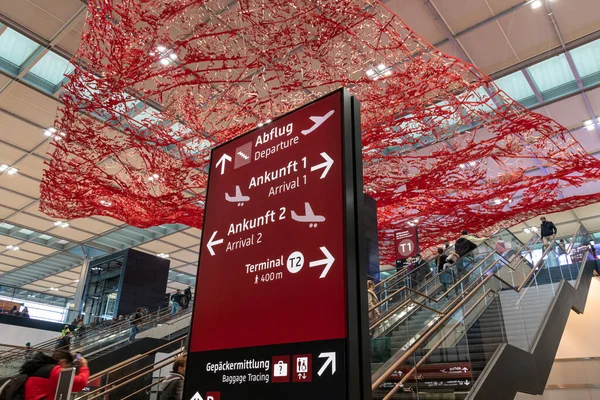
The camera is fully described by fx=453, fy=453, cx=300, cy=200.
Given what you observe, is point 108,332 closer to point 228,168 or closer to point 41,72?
point 41,72

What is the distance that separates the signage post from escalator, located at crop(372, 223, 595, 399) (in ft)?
5.50

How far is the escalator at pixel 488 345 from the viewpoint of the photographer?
181 inches

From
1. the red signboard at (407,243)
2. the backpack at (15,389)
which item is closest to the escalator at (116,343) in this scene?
the backpack at (15,389)

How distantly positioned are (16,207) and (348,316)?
2057 cm

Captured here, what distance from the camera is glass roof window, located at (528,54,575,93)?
412 inches

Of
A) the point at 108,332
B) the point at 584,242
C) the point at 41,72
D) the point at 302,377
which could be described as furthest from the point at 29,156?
the point at 584,242

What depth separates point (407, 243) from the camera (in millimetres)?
13125

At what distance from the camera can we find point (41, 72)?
37.0 ft

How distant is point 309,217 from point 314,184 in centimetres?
16

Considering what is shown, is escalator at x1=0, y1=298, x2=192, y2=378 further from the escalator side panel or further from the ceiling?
the escalator side panel

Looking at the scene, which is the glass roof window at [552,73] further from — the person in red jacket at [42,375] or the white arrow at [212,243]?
the person in red jacket at [42,375]

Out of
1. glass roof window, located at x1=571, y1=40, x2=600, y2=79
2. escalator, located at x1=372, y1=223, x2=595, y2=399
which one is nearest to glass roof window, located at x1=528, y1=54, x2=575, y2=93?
glass roof window, located at x1=571, y1=40, x2=600, y2=79

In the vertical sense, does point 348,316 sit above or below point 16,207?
below

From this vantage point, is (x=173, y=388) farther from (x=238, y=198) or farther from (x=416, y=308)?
(x=416, y=308)
